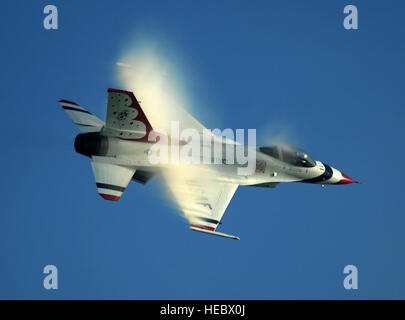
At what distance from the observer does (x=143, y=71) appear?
2886 centimetres

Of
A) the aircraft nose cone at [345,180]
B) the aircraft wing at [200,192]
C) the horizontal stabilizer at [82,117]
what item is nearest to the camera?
the aircraft wing at [200,192]

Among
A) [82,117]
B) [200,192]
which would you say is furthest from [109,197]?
[82,117]

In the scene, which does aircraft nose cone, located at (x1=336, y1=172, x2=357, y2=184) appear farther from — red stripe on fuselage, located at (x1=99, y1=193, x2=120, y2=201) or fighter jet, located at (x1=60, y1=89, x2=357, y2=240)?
red stripe on fuselage, located at (x1=99, y1=193, x2=120, y2=201)

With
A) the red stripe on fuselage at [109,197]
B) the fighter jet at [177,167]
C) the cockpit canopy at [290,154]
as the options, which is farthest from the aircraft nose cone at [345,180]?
the red stripe on fuselage at [109,197]

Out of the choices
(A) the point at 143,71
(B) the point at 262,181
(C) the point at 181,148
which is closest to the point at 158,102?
(A) the point at 143,71

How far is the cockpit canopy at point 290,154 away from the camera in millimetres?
26516

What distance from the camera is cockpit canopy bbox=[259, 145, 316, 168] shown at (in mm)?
26516

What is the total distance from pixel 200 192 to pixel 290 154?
390 centimetres

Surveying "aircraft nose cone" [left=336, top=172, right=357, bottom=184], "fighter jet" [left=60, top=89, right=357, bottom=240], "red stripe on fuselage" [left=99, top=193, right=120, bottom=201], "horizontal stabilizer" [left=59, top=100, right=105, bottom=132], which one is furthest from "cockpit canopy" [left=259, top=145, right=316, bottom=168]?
"horizontal stabilizer" [left=59, top=100, right=105, bottom=132]

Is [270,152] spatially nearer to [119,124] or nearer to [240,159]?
[240,159]

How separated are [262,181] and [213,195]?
2.17 meters

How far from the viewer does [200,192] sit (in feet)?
84.5

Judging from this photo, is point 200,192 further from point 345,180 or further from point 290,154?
point 345,180

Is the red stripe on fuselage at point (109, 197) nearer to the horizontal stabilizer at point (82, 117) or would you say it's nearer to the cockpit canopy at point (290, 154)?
the horizontal stabilizer at point (82, 117)
